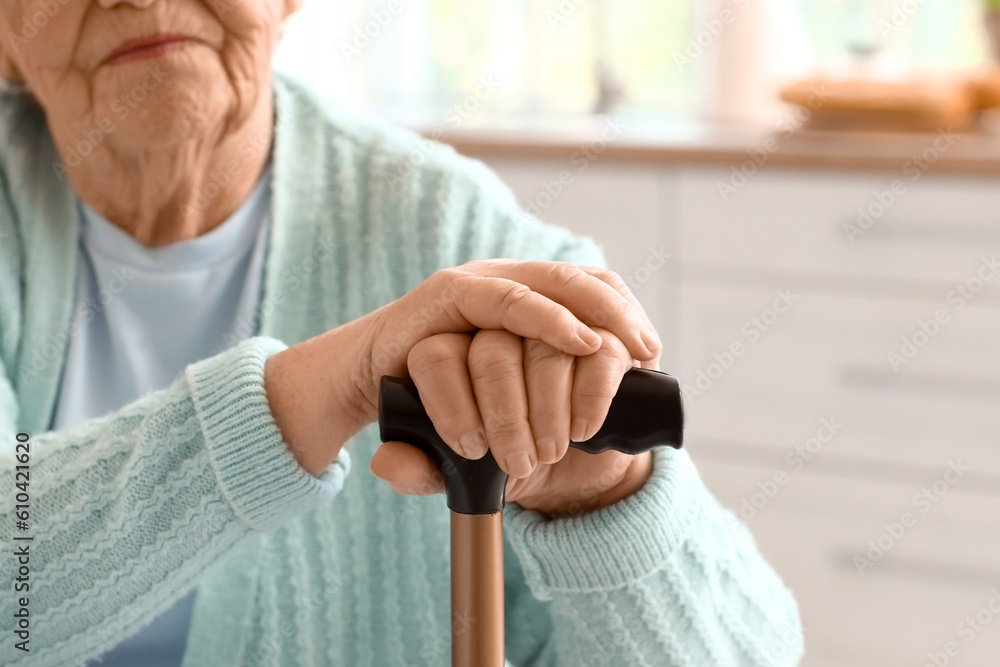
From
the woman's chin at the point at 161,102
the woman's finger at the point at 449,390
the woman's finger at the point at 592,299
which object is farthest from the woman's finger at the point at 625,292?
the woman's chin at the point at 161,102

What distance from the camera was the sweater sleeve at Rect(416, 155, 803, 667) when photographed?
67cm

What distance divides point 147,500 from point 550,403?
11.7 inches

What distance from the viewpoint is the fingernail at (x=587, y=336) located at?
56cm

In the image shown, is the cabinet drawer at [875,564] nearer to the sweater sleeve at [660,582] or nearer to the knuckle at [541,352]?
the sweater sleeve at [660,582]

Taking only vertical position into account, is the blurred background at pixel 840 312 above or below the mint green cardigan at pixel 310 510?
below

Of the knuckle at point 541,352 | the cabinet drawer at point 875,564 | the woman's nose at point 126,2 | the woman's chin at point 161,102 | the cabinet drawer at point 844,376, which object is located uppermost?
the woman's nose at point 126,2

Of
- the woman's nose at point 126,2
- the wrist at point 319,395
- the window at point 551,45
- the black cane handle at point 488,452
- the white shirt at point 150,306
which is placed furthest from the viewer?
the window at point 551,45

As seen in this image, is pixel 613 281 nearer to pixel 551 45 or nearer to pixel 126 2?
pixel 126 2

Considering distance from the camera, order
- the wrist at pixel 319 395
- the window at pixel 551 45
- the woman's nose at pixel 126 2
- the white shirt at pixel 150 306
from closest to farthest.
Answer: the wrist at pixel 319 395 → the woman's nose at pixel 126 2 → the white shirt at pixel 150 306 → the window at pixel 551 45

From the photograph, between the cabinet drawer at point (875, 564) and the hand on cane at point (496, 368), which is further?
the cabinet drawer at point (875, 564)

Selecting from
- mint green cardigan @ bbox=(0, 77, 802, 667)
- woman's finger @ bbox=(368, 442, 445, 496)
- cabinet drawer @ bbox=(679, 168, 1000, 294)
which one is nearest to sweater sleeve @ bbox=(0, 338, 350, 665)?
mint green cardigan @ bbox=(0, 77, 802, 667)

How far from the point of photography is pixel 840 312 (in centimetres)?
174

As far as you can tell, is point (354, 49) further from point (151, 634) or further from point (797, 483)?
point (151, 634)

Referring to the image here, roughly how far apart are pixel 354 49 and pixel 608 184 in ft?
3.24
